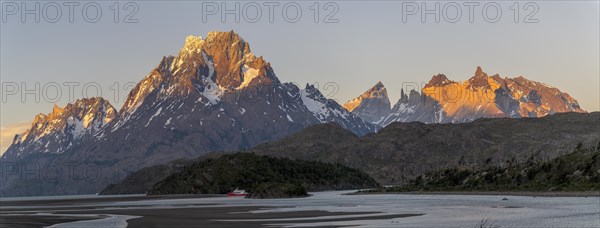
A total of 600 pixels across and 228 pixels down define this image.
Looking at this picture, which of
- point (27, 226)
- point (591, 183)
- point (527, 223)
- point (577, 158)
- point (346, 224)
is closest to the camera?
point (527, 223)

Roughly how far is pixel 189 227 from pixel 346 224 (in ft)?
58.1

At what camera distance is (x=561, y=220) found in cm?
7812

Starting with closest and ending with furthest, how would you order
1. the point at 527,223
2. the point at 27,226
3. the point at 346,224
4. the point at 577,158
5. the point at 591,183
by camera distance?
the point at 527,223
the point at 346,224
the point at 27,226
the point at 591,183
the point at 577,158

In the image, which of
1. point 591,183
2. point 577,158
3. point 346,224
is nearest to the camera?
point 346,224

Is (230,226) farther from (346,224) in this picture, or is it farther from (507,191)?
(507,191)

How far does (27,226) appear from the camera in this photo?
89000mm

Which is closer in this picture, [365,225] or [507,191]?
[365,225]

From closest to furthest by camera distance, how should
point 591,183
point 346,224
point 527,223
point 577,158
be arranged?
point 527,223 → point 346,224 → point 591,183 → point 577,158

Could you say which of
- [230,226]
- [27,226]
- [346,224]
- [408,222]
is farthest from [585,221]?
[27,226]

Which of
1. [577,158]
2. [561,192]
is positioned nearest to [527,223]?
[561,192]

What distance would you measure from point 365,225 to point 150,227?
81.2ft

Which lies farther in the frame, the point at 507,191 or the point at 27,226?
the point at 507,191

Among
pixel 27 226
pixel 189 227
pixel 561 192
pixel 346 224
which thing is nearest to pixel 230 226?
pixel 189 227

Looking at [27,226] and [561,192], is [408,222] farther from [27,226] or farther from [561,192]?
[561,192]
